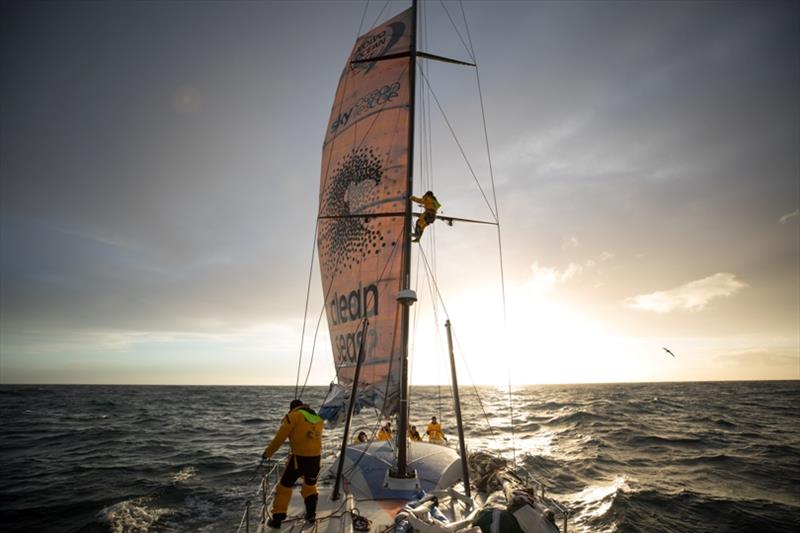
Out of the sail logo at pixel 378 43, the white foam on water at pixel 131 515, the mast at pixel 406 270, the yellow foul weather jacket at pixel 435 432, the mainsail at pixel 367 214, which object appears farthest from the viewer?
the yellow foul weather jacket at pixel 435 432

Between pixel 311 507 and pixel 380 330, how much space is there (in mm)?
4257

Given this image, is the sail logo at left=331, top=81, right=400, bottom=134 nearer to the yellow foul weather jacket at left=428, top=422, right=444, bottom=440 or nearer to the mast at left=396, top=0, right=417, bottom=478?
the mast at left=396, top=0, right=417, bottom=478

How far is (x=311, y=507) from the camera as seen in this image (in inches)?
205

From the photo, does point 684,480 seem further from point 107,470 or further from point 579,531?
point 107,470

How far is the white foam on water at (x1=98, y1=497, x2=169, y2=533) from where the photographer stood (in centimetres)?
918

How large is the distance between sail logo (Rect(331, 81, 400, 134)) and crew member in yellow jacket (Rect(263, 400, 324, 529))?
856 centimetres

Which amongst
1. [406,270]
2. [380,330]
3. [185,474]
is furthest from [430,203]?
[185,474]

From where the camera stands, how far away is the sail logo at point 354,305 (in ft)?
30.2

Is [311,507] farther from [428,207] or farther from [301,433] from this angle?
[428,207]

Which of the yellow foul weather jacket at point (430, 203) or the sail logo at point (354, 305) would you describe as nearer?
the yellow foul weather jacket at point (430, 203)

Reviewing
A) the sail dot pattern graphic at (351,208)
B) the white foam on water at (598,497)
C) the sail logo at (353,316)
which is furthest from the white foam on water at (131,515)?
the white foam on water at (598,497)

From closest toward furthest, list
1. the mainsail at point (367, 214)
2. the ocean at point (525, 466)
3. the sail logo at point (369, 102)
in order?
1. the mainsail at point (367, 214)
2. the ocean at point (525, 466)
3. the sail logo at point (369, 102)

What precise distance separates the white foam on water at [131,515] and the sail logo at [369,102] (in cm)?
1240

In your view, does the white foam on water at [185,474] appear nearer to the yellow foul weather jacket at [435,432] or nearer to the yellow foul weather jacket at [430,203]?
the yellow foul weather jacket at [435,432]
